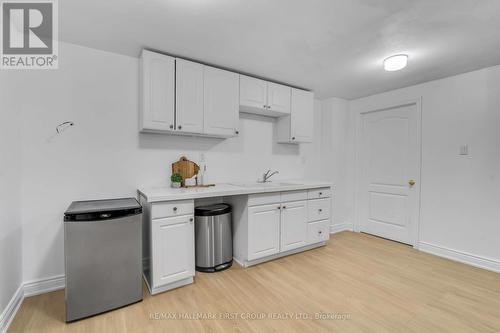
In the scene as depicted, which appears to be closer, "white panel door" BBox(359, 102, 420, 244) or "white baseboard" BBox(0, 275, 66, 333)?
"white baseboard" BBox(0, 275, 66, 333)

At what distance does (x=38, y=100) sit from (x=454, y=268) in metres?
4.73

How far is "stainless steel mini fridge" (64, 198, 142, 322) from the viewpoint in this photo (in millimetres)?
1712

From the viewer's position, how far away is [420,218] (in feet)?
10.7

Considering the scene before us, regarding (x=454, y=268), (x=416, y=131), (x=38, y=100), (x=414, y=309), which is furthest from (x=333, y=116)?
(x=38, y=100)

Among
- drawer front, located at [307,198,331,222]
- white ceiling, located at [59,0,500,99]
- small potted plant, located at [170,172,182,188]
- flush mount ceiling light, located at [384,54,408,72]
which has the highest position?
white ceiling, located at [59,0,500,99]

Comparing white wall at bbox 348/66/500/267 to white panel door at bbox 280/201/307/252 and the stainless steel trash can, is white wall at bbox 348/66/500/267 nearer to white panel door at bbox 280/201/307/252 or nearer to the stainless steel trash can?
white panel door at bbox 280/201/307/252

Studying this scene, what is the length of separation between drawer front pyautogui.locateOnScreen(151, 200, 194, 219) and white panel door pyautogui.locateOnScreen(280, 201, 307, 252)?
1.18 meters

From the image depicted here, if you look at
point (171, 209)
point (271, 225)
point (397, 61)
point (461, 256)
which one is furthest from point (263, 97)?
point (461, 256)

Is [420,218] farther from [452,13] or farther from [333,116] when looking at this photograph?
[452,13]

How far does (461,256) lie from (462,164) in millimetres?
1153

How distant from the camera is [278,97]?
3.12m

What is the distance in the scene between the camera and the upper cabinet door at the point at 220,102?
8.41 ft

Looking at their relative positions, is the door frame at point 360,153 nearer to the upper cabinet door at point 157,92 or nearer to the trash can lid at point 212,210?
the trash can lid at point 212,210

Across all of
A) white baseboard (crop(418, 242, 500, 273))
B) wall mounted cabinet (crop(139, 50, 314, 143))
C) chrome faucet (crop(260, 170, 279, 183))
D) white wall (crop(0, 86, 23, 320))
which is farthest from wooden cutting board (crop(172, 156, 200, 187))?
white baseboard (crop(418, 242, 500, 273))
